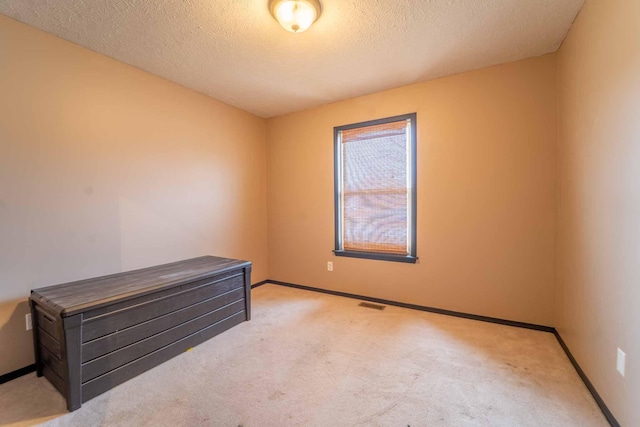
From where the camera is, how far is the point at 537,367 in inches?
75.2

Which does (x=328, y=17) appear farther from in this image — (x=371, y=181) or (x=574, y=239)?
(x=574, y=239)

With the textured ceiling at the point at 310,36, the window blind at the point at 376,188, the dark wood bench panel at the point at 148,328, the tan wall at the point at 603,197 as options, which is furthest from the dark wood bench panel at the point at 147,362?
the tan wall at the point at 603,197

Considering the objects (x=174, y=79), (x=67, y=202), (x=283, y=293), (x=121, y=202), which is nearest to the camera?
(x=67, y=202)

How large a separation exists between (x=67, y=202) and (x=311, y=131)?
2602 millimetres

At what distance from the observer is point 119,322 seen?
179 centimetres

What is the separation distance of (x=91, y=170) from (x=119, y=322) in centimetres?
129

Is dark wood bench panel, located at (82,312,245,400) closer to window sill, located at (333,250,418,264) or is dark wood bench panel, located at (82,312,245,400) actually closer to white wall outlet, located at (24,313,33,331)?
white wall outlet, located at (24,313,33,331)

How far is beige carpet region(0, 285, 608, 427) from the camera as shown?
1.49 m

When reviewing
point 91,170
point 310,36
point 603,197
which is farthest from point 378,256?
point 91,170

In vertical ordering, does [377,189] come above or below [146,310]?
above

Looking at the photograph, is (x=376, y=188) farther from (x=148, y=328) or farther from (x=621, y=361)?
(x=148, y=328)

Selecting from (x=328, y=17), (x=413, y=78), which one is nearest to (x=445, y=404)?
(x=328, y=17)

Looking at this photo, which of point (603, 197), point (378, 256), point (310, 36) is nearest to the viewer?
point (603, 197)

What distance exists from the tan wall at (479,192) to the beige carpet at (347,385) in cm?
44
